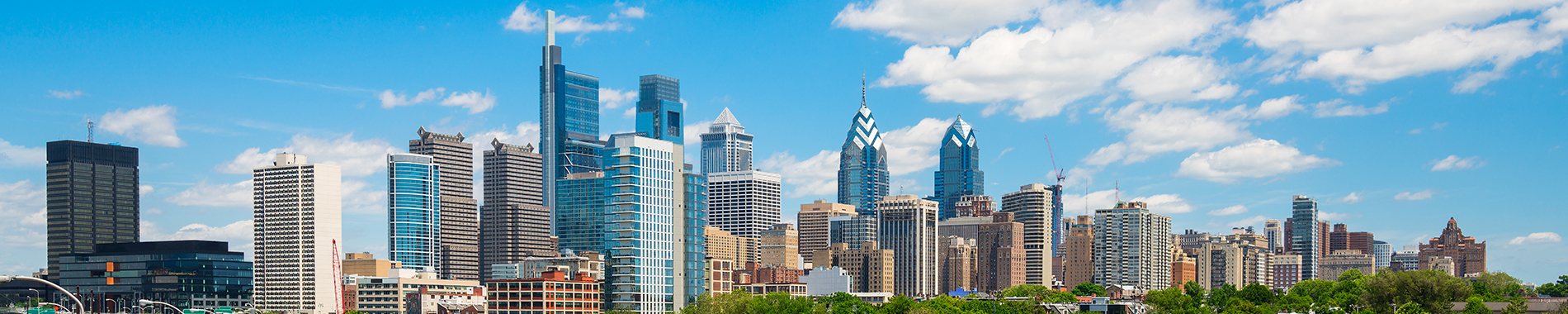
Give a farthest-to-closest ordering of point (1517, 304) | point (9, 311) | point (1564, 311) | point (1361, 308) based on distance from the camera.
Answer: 1. point (1361, 308)
2. point (1517, 304)
3. point (1564, 311)
4. point (9, 311)

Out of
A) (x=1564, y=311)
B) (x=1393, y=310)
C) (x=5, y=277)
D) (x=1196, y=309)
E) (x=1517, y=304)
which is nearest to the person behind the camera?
(x=5, y=277)

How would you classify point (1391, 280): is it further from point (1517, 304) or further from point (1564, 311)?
point (1564, 311)

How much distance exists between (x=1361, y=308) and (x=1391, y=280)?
7221mm

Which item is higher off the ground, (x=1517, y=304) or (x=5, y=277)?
(x=5, y=277)

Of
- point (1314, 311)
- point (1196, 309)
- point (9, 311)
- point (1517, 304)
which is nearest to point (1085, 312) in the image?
point (1196, 309)

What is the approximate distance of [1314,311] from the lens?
187125mm

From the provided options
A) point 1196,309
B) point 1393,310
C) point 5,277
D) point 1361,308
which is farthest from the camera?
point 1196,309

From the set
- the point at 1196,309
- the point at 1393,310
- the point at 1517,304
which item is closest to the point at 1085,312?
the point at 1196,309

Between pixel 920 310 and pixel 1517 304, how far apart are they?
7234 cm

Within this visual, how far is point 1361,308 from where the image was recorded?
598 ft

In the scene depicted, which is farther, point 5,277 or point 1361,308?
point 1361,308

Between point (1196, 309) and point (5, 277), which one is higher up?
point (5, 277)

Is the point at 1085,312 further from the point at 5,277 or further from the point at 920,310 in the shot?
the point at 5,277

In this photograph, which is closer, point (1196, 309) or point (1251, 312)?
point (1251, 312)
